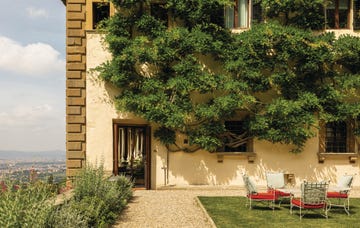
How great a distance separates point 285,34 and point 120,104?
281 inches

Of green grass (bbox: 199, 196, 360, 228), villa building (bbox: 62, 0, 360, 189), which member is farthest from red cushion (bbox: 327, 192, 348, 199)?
villa building (bbox: 62, 0, 360, 189)

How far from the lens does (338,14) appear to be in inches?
698

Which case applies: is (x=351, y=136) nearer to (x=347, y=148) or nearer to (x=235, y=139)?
(x=347, y=148)

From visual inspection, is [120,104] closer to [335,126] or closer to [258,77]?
[258,77]

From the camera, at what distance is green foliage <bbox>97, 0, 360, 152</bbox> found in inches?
630

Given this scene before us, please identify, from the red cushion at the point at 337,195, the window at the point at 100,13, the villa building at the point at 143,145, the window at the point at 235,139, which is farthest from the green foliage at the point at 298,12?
the red cushion at the point at 337,195

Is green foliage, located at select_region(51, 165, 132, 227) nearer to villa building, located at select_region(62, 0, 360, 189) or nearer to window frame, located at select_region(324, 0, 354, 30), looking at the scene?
villa building, located at select_region(62, 0, 360, 189)

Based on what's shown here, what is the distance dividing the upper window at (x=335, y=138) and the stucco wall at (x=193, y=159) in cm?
56

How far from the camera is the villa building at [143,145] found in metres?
17.0

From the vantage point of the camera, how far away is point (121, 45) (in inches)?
643

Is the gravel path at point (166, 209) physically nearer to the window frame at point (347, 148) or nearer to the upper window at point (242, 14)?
the window frame at point (347, 148)

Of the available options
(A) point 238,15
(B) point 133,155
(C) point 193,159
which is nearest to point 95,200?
(B) point 133,155

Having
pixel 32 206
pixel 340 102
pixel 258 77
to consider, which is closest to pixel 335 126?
pixel 340 102

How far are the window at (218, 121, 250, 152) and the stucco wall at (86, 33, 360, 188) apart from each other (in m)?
0.41
